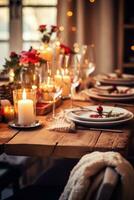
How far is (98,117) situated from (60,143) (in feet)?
1.13

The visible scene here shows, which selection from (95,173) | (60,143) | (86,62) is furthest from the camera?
(86,62)

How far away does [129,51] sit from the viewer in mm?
4469

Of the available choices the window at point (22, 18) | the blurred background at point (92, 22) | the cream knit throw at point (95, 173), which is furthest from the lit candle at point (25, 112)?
the window at point (22, 18)

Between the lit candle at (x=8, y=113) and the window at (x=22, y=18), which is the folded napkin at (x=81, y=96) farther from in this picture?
the window at (x=22, y=18)

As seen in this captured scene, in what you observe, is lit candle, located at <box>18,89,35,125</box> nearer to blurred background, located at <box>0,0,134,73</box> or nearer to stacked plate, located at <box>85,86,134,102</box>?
stacked plate, located at <box>85,86,134,102</box>

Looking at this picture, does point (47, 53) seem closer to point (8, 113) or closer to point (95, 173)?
point (8, 113)

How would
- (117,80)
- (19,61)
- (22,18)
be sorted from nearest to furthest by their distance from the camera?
1. (19,61)
2. (117,80)
3. (22,18)

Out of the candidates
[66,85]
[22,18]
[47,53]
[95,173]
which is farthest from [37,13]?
[95,173]

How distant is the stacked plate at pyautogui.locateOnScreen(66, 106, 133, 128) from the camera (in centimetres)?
181

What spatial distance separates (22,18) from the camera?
457 centimetres

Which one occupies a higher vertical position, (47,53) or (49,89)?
(47,53)

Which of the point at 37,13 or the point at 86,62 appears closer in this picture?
the point at 86,62

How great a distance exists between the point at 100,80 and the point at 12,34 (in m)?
1.66

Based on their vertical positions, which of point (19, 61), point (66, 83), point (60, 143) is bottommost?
point (60, 143)
